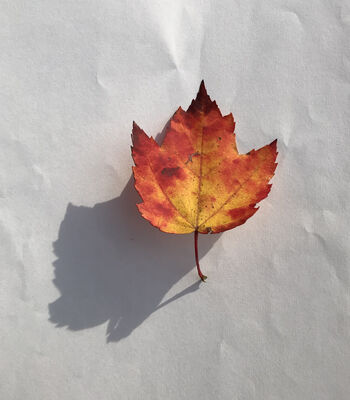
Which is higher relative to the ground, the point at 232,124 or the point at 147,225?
the point at 232,124

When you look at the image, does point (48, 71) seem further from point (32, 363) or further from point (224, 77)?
point (32, 363)

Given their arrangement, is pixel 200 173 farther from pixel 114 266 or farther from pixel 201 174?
pixel 114 266

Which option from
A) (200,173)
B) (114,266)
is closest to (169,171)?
(200,173)

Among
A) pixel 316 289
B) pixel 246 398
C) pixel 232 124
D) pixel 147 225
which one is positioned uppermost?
pixel 232 124

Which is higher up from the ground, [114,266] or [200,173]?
[200,173]

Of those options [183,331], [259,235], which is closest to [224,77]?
[259,235]

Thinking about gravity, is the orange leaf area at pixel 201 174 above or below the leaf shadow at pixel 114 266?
above

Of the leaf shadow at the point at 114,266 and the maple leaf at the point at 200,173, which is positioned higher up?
the maple leaf at the point at 200,173

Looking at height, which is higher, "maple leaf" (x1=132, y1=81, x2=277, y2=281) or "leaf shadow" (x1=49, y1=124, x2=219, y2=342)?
"maple leaf" (x1=132, y1=81, x2=277, y2=281)
